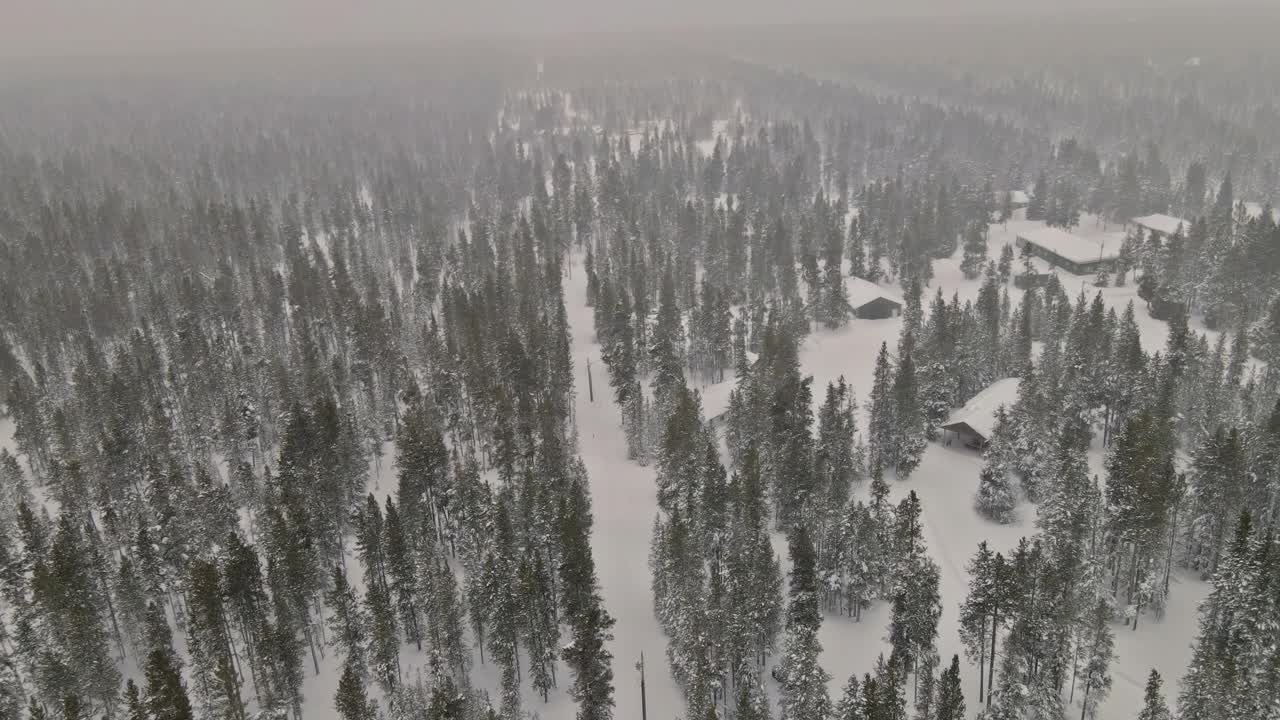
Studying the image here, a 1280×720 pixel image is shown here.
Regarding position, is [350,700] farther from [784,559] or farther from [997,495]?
[997,495]

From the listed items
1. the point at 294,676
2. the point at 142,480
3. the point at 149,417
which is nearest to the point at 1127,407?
the point at 294,676

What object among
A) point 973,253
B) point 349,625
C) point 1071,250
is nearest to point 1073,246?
point 1071,250

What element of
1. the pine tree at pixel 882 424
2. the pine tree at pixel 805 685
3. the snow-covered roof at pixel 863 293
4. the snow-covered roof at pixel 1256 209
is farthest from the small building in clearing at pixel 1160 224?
the pine tree at pixel 805 685

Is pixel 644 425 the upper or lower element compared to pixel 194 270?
lower

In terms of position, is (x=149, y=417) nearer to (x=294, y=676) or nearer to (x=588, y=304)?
(x=294, y=676)

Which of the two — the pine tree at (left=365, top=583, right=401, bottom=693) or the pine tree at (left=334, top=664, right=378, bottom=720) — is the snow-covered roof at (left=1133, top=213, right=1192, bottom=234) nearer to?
the pine tree at (left=365, top=583, right=401, bottom=693)
